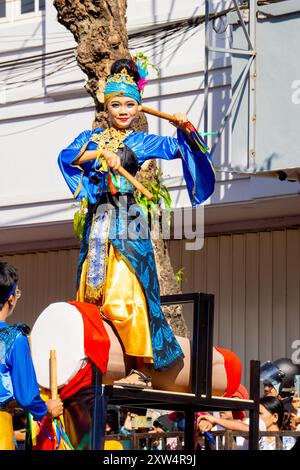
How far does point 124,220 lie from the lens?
6.15 metres

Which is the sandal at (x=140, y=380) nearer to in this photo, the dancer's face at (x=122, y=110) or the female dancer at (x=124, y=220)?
the female dancer at (x=124, y=220)

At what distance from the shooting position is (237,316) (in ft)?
40.1

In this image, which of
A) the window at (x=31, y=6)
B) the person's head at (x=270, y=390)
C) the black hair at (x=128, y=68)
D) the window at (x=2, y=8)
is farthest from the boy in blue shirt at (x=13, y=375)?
the window at (x=2, y=8)

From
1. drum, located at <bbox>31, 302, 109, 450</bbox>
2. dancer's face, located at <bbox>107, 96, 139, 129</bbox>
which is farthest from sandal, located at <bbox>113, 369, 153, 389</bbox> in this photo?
dancer's face, located at <bbox>107, 96, 139, 129</bbox>

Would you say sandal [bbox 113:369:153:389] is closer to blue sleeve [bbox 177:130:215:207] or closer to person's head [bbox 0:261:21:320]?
person's head [bbox 0:261:21:320]

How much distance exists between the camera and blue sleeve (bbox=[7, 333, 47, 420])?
18.1 ft

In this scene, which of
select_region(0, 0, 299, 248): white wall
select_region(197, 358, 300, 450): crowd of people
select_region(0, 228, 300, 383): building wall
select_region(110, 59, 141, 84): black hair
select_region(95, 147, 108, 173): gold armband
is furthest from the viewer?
select_region(0, 228, 300, 383): building wall

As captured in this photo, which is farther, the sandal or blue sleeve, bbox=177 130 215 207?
blue sleeve, bbox=177 130 215 207

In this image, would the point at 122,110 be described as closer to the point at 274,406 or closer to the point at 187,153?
the point at 187,153

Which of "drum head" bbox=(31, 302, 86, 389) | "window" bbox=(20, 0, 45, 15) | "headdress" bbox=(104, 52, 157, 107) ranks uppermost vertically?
"window" bbox=(20, 0, 45, 15)

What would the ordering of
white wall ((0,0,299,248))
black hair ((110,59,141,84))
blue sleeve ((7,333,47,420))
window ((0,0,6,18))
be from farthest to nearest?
window ((0,0,6,18)), white wall ((0,0,299,248)), black hair ((110,59,141,84)), blue sleeve ((7,333,47,420))

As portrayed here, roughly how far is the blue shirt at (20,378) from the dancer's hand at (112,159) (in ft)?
3.20

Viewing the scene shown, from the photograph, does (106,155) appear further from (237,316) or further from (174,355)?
(237,316)

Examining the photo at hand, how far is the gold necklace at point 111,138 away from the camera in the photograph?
6.23 m
